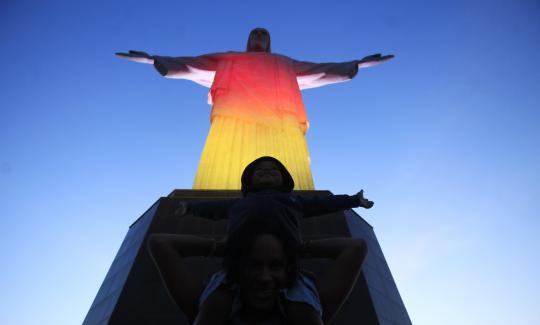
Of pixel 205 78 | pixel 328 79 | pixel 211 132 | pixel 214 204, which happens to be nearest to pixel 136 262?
pixel 214 204

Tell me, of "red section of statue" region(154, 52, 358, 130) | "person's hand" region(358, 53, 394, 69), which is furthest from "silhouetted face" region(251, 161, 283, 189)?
"person's hand" region(358, 53, 394, 69)

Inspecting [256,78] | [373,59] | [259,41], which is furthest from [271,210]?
[259,41]

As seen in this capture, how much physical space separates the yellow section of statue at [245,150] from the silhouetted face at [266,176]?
9.03 feet

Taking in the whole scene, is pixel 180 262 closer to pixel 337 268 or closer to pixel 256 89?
pixel 337 268

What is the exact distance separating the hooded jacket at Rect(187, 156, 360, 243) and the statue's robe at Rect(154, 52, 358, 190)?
109 inches

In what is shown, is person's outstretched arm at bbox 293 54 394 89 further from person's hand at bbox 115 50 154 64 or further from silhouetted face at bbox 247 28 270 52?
person's hand at bbox 115 50 154 64

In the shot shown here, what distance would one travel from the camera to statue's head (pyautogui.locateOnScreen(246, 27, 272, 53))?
8.13 meters

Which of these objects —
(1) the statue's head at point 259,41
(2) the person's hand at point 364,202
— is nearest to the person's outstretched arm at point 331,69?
(1) the statue's head at point 259,41

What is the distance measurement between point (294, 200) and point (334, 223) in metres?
1.83

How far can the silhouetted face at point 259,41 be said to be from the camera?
8.13m

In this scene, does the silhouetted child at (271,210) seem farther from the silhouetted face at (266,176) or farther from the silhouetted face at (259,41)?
the silhouetted face at (259,41)

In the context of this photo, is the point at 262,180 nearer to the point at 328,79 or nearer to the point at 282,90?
the point at 282,90

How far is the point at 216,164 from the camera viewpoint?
569cm

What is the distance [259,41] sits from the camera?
8156 mm
